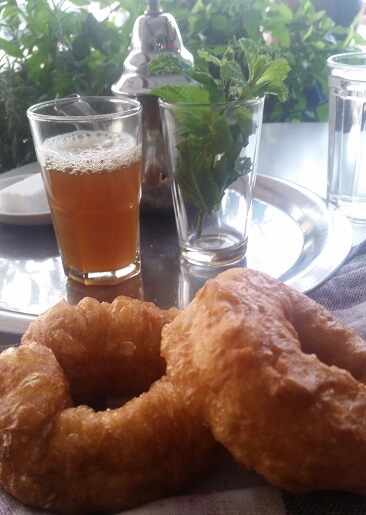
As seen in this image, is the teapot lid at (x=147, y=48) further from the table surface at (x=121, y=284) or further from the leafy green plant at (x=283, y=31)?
the leafy green plant at (x=283, y=31)

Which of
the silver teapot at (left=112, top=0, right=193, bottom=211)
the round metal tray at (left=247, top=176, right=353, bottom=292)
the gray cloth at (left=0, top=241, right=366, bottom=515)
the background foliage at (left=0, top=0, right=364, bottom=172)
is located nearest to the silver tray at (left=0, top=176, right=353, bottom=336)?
the round metal tray at (left=247, top=176, right=353, bottom=292)

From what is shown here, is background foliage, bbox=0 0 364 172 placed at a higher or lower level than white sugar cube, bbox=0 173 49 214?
higher

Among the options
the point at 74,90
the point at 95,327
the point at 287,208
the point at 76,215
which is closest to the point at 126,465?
the point at 95,327

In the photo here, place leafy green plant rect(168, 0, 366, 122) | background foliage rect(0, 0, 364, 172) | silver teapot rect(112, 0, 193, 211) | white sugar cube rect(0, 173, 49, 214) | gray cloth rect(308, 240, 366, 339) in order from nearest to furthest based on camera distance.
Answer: gray cloth rect(308, 240, 366, 339) < silver teapot rect(112, 0, 193, 211) < white sugar cube rect(0, 173, 49, 214) < background foliage rect(0, 0, 364, 172) < leafy green plant rect(168, 0, 366, 122)

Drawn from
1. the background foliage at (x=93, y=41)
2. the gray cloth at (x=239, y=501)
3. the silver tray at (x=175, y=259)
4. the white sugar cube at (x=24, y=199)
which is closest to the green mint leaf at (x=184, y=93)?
the silver tray at (x=175, y=259)

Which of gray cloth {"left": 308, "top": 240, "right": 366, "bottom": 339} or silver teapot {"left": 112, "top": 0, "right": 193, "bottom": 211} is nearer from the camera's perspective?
gray cloth {"left": 308, "top": 240, "right": 366, "bottom": 339}

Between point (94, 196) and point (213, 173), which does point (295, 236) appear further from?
point (94, 196)

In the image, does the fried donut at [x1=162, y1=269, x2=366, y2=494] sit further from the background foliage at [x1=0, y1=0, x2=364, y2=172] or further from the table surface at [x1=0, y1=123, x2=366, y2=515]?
the background foliage at [x1=0, y1=0, x2=364, y2=172]
